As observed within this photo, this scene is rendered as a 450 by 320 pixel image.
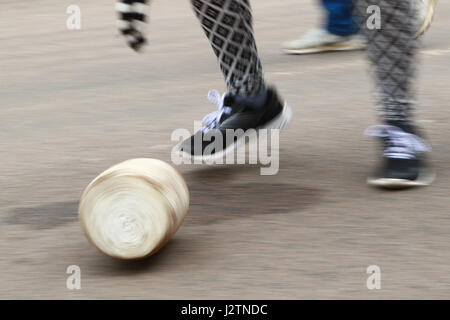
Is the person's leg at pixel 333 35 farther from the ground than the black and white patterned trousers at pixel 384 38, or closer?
closer

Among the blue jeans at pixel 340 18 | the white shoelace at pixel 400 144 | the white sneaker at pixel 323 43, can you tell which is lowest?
the white sneaker at pixel 323 43

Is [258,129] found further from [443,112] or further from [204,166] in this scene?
[443,112]

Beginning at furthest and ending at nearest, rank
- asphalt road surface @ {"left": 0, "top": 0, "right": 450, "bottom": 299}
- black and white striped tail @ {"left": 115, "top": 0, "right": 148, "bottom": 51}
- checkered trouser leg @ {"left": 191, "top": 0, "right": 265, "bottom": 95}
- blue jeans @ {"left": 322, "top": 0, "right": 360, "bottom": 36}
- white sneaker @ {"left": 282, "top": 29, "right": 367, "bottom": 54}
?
white sneaker @ {"left": 282, "top": 29, "right": 367, "bottom": 54}
blue jeans @ {"left": 322, "top": 0, "right": 360, "bottom": 36}
checkered trouser leg @ {"left": 191, "top": 0, "right": 265, "bottom": 95}
black and white striped tail @ {"left": 115, "top": 0, "right": 148, "bottom": 51}
asphalt road surface @ {"left": 0, "top": 0, "right": 450, "bottom": 299}

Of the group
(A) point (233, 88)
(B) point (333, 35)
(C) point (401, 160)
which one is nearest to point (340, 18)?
(B) point (333, 35)

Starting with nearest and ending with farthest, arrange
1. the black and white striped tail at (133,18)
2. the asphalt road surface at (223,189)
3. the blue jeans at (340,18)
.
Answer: the asphalt road surface at (223,189), the black and white striped tail at (133,18), the blue jeans at (340,18)

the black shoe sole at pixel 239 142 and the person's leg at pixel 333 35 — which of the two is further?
the person's leg at pixel 333 35

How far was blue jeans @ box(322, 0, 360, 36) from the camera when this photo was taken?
561cm

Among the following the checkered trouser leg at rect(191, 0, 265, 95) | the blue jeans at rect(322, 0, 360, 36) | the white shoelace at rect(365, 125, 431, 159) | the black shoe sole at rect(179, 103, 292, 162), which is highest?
the checkered trouser leg at rect(191, 0, 265, 95)

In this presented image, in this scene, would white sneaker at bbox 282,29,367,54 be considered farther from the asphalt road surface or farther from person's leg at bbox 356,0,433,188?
person's leg at bbox 356,0,433,188

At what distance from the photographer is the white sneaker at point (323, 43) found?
579 cm

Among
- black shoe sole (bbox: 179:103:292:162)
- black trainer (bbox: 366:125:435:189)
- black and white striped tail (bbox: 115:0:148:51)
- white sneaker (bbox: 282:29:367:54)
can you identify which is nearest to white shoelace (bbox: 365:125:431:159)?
black trainer (bbox: 366:125:435:189)

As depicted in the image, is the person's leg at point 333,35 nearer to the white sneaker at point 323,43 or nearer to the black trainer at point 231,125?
the white sneaker at point 323,43

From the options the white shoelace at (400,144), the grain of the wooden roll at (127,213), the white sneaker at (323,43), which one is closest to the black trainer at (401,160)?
the white shoelace at (400,144)

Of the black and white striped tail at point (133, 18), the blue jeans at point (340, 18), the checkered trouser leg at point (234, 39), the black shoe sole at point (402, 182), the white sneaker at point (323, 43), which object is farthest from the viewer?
the white sneaker at point (323, 43)
